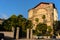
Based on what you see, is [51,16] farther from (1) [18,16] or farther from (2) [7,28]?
(2) [7,28]

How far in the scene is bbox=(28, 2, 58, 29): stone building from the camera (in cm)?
6412

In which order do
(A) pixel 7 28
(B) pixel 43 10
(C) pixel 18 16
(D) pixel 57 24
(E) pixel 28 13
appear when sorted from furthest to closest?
(E) pixel 28 13 → (B) pixel 43 10 → (D) pixel 57 24 → (C) pixel 18 16 → (A) pixel 7 28

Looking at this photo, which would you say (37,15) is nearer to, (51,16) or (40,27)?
(51,16)

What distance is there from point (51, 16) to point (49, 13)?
1330 millimetres

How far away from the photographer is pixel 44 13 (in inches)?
2606

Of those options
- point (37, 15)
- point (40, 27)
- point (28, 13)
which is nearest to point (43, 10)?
point (37, 15)

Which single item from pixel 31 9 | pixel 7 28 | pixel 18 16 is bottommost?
pixel 7 28

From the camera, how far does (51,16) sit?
64.2 meters

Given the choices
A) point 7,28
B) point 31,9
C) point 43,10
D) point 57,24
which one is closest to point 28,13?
point 31,9

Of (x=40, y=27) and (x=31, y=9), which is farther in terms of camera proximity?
(x=31, y=9)

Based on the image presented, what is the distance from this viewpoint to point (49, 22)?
63406 millimetres

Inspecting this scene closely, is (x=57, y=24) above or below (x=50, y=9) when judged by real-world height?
below

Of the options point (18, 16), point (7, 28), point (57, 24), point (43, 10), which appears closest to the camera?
point (7, 28)

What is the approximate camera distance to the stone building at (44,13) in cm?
6412
